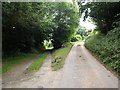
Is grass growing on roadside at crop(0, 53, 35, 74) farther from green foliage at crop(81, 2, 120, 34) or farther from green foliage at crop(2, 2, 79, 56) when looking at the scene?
green foliage at crop(81, 2, 120, 34)

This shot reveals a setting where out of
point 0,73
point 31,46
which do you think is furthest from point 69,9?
point 0,73

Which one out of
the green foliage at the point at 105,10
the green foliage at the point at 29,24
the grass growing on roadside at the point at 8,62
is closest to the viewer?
the grass growing on roadside at the point at 8,62

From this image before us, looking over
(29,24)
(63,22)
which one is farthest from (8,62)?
(63,22)

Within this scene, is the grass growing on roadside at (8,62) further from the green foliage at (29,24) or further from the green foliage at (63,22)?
the green foliage at (63,22)

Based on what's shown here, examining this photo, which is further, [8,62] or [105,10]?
[105,10]

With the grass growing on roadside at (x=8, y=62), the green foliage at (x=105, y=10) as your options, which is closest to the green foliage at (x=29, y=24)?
the grass growing on roadside at (x=8, y=62)

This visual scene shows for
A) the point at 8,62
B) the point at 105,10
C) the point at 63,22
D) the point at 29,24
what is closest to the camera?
the point at 8,62

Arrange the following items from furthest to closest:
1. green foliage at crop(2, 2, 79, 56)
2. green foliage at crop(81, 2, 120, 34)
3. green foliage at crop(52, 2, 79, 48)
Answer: green foliage at crop(52, 2, 79, 48), green foliage at crop(81, 2, 120, 34), green foliage at crop(2, 2, 79, 56)

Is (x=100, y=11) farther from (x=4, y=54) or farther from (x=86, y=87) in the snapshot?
(x=86, y=87)

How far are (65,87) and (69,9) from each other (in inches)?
1607

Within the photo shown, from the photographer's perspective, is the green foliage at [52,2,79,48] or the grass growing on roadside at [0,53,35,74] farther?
the green foliage at [52,2,79,48]

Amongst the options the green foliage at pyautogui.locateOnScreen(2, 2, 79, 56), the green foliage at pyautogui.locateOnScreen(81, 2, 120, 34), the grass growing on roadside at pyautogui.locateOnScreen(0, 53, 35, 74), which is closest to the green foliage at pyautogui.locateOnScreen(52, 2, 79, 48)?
the green foliage at pyautogui.locateOnScreen(2, 2, 79, 56)

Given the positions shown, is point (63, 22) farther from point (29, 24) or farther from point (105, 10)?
point (105, 10)

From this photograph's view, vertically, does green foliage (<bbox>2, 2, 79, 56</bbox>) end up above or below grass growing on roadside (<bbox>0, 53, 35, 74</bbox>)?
above
